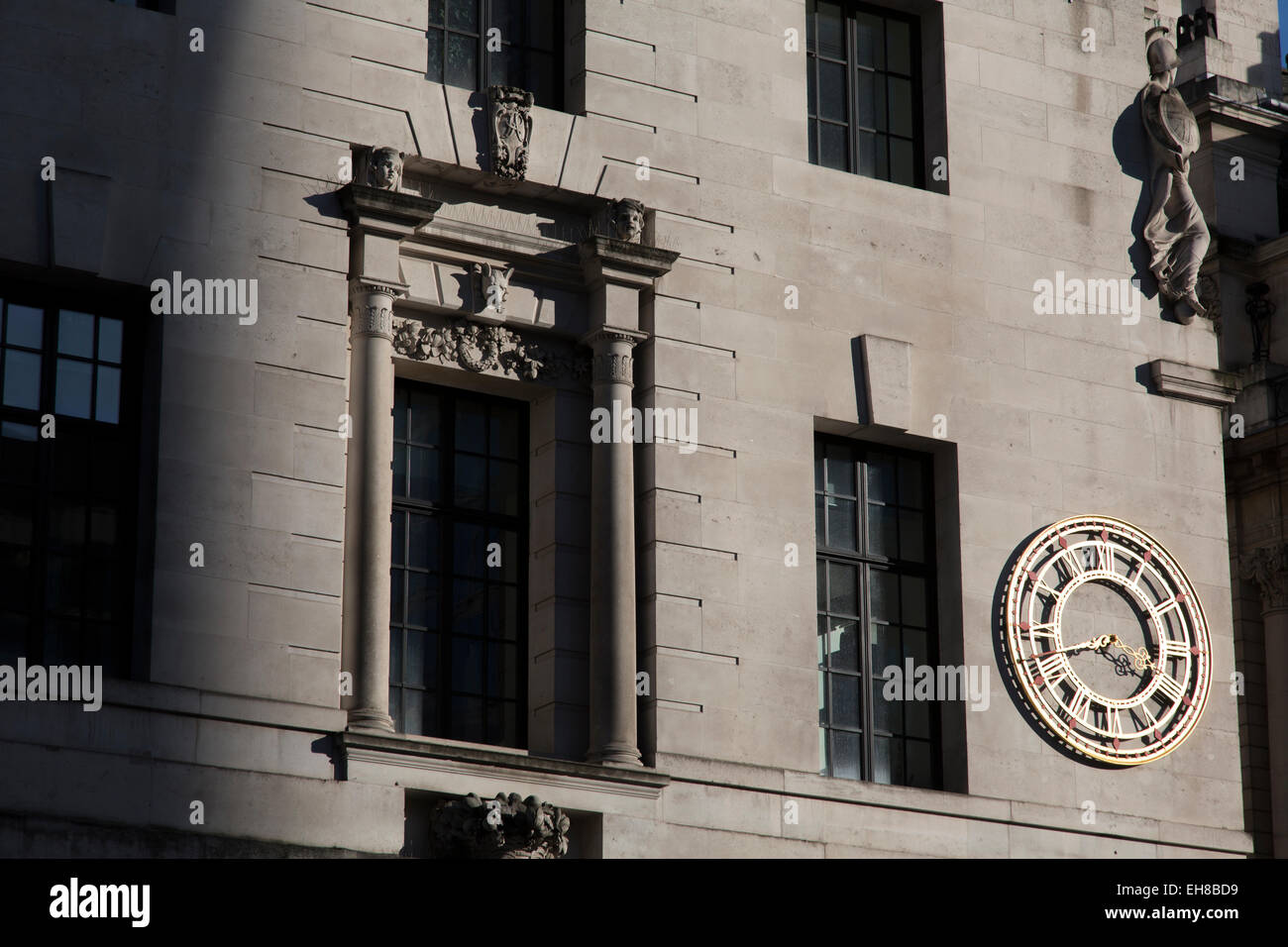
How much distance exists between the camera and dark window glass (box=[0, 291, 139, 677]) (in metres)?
22.4

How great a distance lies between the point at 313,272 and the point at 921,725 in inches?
334

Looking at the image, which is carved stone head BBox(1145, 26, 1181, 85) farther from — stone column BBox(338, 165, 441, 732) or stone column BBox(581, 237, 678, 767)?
stone column BBox(338, 165, 441, 732)

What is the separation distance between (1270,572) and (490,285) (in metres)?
19.1

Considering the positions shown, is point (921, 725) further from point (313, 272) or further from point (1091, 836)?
point (313, 272)

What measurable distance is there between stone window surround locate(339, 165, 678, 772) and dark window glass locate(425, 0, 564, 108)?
171 cm

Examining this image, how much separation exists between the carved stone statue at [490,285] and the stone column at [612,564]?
1048 mm

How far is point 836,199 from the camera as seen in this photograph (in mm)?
27703

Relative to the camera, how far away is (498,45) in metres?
26.6

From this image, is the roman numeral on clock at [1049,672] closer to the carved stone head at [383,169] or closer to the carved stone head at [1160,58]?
the carved stone head at [1160,58]

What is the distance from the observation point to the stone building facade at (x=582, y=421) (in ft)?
74.6

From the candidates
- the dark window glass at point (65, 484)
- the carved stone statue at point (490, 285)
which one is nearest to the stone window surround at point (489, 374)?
the carved stone statue at point (490, 285)

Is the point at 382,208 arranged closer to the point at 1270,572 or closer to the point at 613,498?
the point at 613,498
